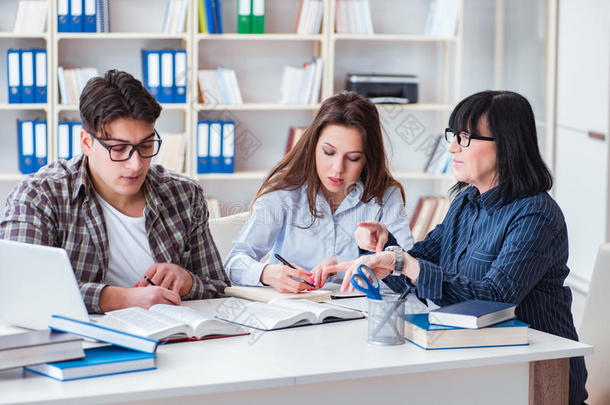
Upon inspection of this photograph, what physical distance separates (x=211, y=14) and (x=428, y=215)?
1704 millimetres

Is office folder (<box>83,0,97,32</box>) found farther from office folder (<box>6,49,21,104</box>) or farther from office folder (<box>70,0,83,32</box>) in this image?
office folder (<box>6,49,21,104</box>)

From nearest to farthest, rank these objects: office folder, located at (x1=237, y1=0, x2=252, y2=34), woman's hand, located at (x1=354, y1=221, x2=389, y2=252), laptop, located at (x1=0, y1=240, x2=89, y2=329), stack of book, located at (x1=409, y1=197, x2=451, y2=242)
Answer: laptop, located at (x1=0, y1=240, x2=89, y2=329) < woman's hand, located at (x1=354, y1=221, x2=389, y2=252) < office folder, located at (x1=237, y1=0, x2=252, y2=34) < stack of book, located at (x1=409, y1=197, x2=451, y2=242)

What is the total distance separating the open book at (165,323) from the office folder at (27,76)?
2.77 meters

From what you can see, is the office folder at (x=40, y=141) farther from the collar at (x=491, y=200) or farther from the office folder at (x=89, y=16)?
the collar at (x=491, y=200)

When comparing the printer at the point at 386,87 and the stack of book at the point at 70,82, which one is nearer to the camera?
the stack of book at the point at 70,82

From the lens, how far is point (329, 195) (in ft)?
8.32

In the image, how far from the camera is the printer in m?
4.39

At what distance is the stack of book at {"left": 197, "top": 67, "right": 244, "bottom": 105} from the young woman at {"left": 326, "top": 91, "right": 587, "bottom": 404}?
2456mm

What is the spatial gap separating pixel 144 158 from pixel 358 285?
0.68 metres

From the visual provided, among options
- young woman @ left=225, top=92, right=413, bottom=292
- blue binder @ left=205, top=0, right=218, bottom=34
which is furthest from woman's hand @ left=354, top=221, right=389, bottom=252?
blue binder @ left=205, top=0, right=218, bottom=34

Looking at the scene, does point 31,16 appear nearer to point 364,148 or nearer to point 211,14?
point 211,14

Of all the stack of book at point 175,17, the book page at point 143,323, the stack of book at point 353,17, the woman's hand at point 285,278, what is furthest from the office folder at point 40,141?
the book page at point 143,323

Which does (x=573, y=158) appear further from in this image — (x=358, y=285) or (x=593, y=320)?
(x=358, y=285)

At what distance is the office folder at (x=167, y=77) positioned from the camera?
164 inches
